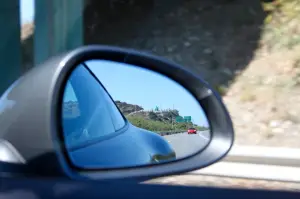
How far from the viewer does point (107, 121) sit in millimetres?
2293

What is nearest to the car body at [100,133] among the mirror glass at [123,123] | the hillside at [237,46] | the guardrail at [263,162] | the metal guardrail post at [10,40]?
the mirror glass at [123,123]

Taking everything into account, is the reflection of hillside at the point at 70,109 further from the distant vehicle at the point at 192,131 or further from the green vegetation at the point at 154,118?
the distant vehicle at the point at 192,131

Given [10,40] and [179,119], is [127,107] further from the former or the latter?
[10,40]

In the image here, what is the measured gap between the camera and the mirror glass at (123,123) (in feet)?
6.39

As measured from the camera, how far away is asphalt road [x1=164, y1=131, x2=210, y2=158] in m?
2.10

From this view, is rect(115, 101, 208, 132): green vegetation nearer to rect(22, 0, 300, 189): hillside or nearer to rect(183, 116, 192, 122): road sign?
rect(183, 116, 192, 122): road sign

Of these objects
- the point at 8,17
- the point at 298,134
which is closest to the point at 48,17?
the point at 8,17

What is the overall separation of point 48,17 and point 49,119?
8.05 metres

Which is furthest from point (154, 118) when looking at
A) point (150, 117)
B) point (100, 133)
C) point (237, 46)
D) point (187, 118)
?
point (237, 46)

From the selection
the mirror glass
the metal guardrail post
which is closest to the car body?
the mirror glass

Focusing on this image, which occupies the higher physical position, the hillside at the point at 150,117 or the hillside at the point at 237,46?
the hillside at the point at 237,46

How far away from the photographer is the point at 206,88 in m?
2.18

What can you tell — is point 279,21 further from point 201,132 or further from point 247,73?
point 201,132

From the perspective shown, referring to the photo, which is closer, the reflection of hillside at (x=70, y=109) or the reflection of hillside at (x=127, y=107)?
the reflection of hillside at (x=70, y=109)
